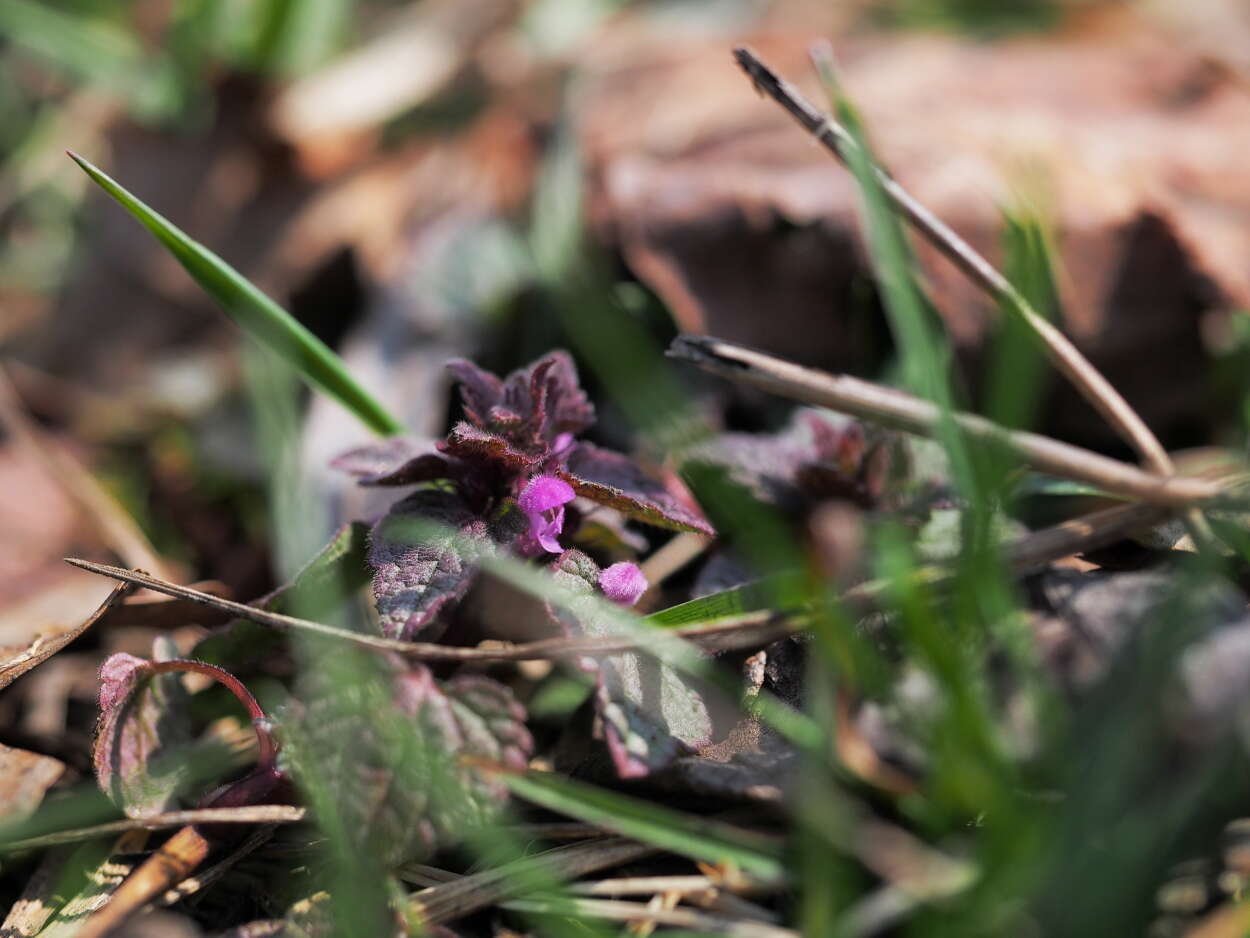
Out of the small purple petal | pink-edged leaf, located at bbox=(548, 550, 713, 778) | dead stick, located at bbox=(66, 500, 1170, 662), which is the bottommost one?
pink-edged leaf, located at bbox=(548, 550, 713, 778)

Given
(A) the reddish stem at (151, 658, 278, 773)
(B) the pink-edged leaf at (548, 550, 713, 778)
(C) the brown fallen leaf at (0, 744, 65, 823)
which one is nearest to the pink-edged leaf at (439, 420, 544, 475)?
(B) the pink-edged leaf at (548, 550, 713, 778)

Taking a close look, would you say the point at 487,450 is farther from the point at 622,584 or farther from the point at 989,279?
the point at 989,279

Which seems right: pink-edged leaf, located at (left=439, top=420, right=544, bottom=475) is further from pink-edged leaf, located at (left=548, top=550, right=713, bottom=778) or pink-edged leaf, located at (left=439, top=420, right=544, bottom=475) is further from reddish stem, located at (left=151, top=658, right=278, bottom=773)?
reddish stem, located at (left=151, top=658, right=278, bottom=773)

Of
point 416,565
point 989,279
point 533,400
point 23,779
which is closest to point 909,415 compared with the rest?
point 989,279

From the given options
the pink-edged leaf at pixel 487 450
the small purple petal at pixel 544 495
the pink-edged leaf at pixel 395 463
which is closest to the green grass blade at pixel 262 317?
A: the pink-edged leaf at pixel 395 463

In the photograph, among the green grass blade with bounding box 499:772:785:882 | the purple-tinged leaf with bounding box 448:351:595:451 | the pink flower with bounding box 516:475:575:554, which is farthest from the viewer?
the purple-tinged leaf with bounding box 448:351:595:451

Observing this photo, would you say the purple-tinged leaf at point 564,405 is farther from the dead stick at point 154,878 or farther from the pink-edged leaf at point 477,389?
the dead stick at point 154,878
